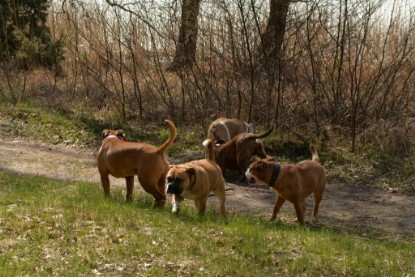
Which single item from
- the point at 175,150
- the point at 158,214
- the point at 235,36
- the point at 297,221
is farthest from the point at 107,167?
the point at 235,36

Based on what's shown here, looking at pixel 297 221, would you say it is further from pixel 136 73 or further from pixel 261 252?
pixel 136 73

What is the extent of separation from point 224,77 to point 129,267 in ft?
32.5

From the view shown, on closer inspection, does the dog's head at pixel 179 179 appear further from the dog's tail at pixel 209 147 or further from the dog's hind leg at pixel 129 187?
the dog's tail at pixel 209 147

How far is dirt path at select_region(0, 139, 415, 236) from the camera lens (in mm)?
10625

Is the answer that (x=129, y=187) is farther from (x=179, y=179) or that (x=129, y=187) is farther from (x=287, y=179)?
(x=287, y=179)

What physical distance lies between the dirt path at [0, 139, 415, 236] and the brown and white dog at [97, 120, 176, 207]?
74.3 inches

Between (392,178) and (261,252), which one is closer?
(261,252)

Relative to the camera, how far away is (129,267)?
6.52 m

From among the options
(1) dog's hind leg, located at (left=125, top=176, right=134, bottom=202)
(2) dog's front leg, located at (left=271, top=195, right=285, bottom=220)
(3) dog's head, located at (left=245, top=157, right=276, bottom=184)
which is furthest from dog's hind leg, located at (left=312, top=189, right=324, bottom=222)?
(1) dog's hind leg, located at (left=125, top=176, right=134, bottom=202)

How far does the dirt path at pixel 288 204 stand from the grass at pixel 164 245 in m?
1.45

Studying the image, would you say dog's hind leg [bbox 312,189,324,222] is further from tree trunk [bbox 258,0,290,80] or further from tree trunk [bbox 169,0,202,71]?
tree trunk [bbox 169,0,202,71]

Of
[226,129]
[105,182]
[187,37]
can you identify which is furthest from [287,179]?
[187,37]

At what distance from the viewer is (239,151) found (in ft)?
42.3

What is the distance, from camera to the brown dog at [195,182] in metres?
8.81
